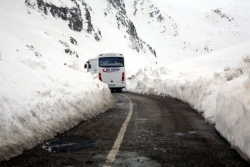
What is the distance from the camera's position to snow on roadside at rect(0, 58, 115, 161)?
5020 millimetres

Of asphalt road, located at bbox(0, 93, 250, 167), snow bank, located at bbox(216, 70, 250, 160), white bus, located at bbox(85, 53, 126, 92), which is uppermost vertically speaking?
white bus, located at bbox(85, 53, 126, 92)

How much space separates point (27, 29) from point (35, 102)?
62389mm

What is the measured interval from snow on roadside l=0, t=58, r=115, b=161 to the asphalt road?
25 centimetres

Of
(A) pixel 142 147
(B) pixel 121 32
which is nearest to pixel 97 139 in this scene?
(A) pixel 142 147

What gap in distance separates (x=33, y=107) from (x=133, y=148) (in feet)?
7.64

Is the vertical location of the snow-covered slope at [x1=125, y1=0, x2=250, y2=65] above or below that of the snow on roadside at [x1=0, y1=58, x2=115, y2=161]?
above

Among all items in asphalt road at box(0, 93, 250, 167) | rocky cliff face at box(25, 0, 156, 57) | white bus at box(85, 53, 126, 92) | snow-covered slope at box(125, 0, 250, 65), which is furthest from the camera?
snow-covered slope at box(125, 0, 250, 65)

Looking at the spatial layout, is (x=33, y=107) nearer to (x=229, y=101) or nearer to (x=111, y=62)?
(x=229, y=101)

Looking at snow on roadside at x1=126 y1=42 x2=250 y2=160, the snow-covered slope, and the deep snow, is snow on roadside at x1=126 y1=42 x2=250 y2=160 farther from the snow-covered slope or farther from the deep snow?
the snow-covered slope

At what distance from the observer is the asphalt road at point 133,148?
174 inches

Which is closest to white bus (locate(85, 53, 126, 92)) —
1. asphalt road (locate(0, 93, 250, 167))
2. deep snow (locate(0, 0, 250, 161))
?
deep snow (locate(0, 0, 250, 161))

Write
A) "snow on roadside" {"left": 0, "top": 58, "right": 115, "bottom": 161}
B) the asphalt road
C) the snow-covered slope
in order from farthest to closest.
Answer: the snow-covered slope, "snow on roadside" {"left": 0, "top": 58, "right": 115, "bottom": 161}, the asphalt road

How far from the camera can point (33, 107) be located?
6.11m

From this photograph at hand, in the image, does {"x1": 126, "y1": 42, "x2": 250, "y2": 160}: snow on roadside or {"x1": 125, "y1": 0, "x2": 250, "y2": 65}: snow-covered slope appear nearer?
{"x1": 126, "y1": 42, "x2": 250, "y2": 160}: snow on roadside
